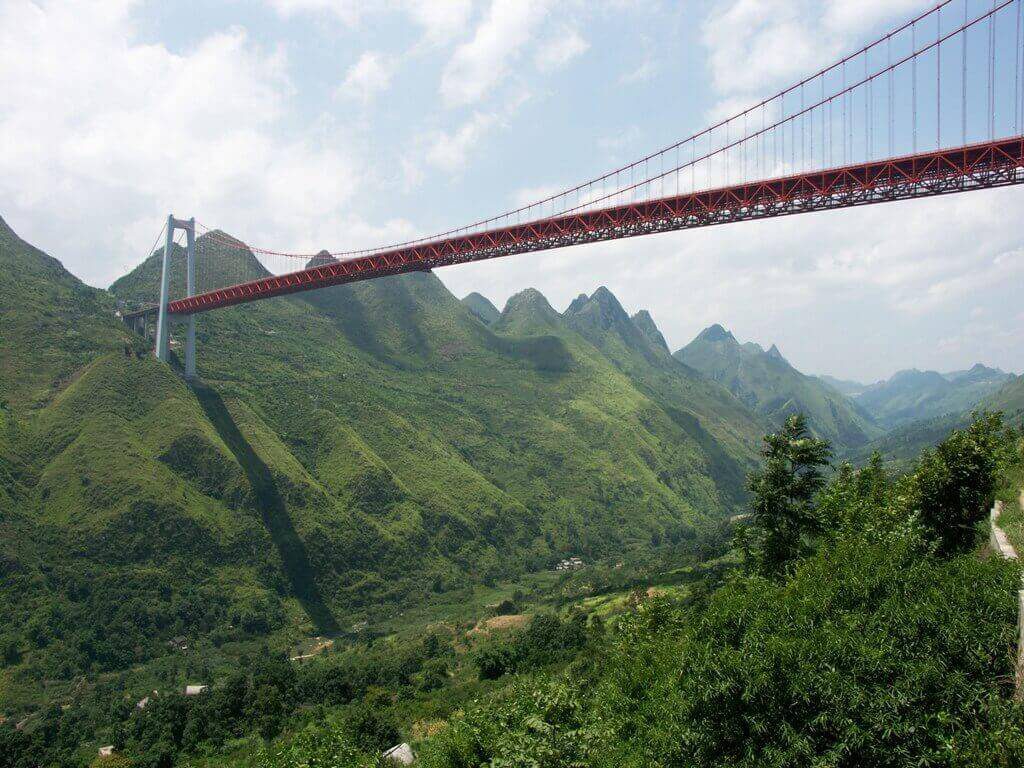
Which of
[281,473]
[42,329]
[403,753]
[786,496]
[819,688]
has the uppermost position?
[42,329]

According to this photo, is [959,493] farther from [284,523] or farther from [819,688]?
[284,523]

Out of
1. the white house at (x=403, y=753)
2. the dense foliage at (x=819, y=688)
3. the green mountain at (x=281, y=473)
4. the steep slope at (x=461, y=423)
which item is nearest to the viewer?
the dense foliage at (x=819, y=688)

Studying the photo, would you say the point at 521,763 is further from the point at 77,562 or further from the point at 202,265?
the point at 202,265

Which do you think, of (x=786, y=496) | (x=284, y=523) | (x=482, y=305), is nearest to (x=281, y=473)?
(x=284, y=523)

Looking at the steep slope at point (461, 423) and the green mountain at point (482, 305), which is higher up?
the green mountain at point (482, 305)

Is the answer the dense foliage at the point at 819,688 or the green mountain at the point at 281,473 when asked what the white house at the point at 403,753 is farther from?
the green mountain at the point at 281,473

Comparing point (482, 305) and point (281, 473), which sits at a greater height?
point (482, 305)

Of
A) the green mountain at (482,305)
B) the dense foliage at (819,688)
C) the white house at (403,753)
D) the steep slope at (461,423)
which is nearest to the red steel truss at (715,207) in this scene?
the dense foliage at (819,688)
